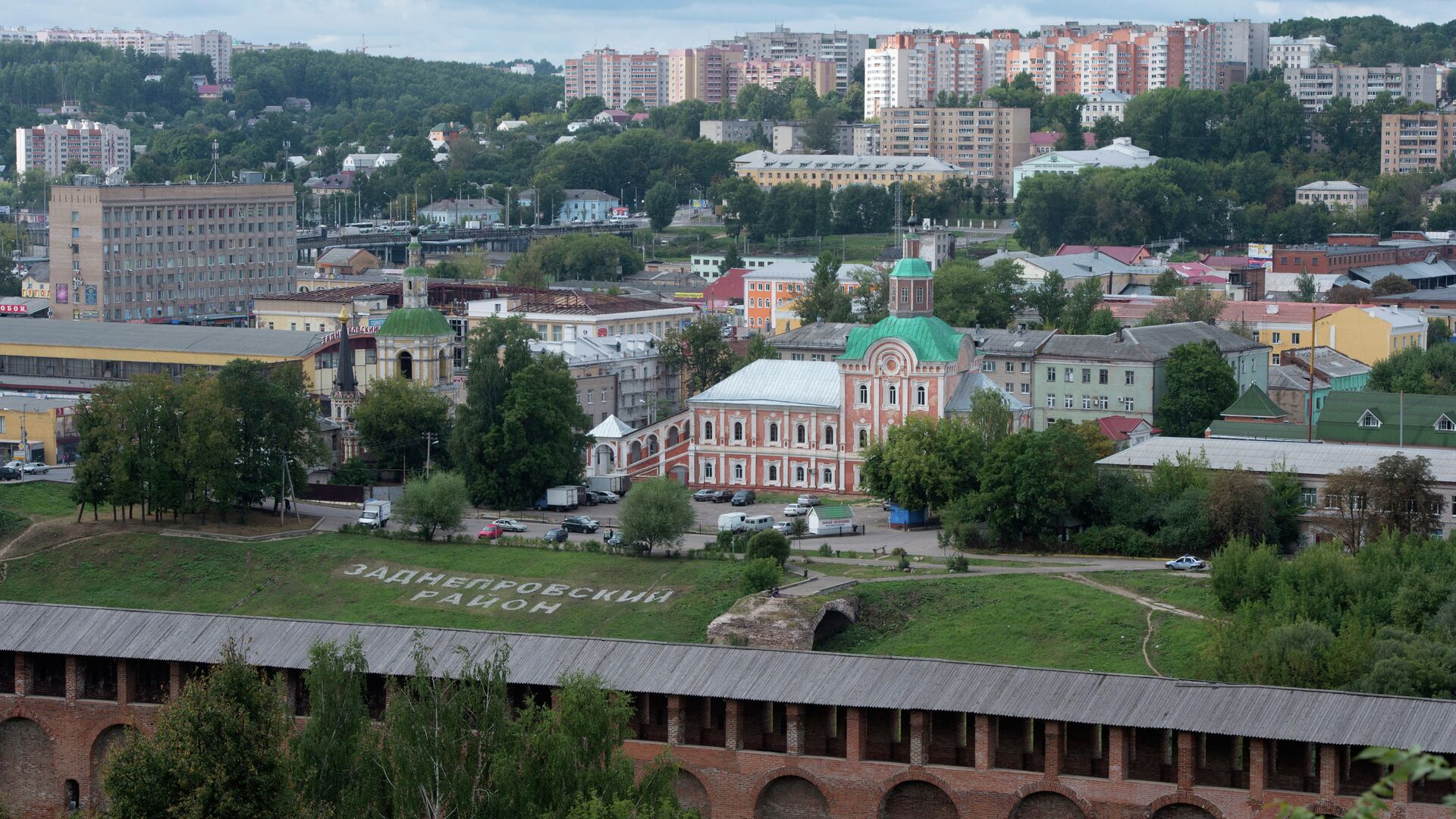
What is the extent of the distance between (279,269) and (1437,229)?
68.2 meters

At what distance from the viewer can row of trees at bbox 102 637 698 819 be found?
31.6 m

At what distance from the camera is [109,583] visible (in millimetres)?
59875

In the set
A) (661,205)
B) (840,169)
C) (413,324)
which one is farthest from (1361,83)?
(413,324)

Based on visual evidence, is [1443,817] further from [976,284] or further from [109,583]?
[976,284]

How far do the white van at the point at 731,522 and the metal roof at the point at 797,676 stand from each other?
77.3 ft

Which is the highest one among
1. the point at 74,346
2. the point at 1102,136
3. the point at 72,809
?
the point at 1102,136

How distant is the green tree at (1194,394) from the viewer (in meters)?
71.9

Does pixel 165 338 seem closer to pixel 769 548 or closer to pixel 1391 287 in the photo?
pixel 769 548

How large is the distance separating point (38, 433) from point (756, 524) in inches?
973

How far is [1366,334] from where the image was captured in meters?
88.4

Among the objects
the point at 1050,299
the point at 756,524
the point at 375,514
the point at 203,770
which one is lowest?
the point at 756,524

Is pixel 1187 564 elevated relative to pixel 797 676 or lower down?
lower down

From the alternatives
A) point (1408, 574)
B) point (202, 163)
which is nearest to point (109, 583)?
point (1408, 574)

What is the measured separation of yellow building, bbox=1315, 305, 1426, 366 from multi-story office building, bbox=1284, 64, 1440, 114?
319ft
